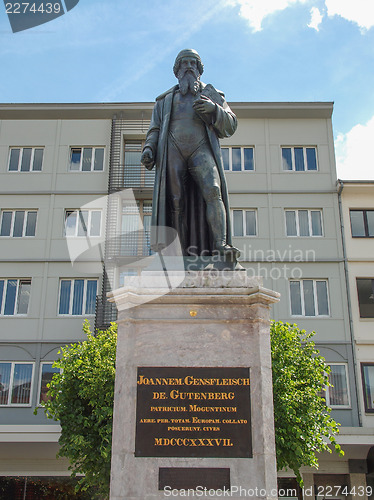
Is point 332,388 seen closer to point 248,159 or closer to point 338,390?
point 338,390

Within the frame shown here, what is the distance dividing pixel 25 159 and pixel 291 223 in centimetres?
1382

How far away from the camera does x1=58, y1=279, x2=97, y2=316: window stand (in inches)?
1032

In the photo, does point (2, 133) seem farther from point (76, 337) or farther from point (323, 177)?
point (323, 177)

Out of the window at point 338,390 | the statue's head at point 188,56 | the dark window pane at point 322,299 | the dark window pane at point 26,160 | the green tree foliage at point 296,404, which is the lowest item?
the green tree foliage at point 296,404

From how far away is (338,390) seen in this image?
2497 centimetres

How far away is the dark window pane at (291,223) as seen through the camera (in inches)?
1093

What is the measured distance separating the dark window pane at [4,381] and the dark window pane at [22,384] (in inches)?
11.7

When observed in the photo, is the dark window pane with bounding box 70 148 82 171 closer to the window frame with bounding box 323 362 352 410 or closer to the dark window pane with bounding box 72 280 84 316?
the dark window pane with bounding box 72 280 84 316

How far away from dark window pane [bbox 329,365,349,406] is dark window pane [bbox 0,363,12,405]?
14.1m

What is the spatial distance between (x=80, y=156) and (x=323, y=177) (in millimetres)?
12385

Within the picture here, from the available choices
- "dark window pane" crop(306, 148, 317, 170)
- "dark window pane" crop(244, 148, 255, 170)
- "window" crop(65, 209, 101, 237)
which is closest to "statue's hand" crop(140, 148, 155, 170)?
"window" crop(65, 209, 101, 237)

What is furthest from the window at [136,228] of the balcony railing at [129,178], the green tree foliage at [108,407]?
the green tree foliage at [108,407]

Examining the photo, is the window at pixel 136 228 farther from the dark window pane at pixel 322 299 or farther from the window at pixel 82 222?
the dark window pane at pixel 322 299

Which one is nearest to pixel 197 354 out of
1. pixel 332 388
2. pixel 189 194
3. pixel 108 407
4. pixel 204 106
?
pixel 189 194
